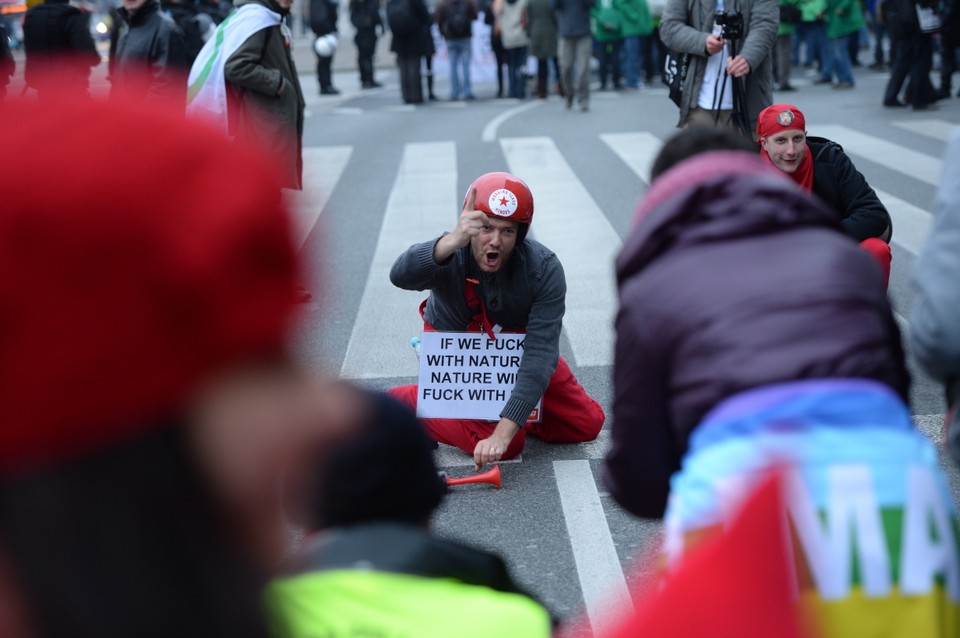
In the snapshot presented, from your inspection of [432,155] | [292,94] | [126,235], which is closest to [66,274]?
[126,235]

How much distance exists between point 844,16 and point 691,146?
15.5m

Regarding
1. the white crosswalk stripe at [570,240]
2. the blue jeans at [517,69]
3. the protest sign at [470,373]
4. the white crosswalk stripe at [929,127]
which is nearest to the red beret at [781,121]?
the white crosswalk stripe at [570,240]

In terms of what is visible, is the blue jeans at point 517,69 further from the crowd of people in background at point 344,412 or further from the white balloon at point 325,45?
the crowd of people in background at point 344,412

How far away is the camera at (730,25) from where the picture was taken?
7.59 meters

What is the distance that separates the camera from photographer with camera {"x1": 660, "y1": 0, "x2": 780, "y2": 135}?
765cm

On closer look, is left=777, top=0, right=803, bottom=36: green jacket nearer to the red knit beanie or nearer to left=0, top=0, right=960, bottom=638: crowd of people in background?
left=0, top=0, right=960, bottom=638: crowd of people in background

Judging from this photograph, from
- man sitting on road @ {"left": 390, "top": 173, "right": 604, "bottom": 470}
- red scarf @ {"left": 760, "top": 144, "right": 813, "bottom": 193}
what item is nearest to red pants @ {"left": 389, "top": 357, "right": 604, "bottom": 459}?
man sitting on road @ {"left": 390, "top": 173, "right": 604, "bottom": 470}

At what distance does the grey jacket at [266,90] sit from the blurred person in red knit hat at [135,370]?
6298 mm

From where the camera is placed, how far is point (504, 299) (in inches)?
189

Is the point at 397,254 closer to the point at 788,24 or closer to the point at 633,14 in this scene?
the point at 788,24

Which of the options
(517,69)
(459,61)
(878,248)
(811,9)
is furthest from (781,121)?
(459,61)

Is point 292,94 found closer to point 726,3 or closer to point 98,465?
point 726,3

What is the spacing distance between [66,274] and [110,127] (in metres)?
0.11

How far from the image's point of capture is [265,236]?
2.80 ft
